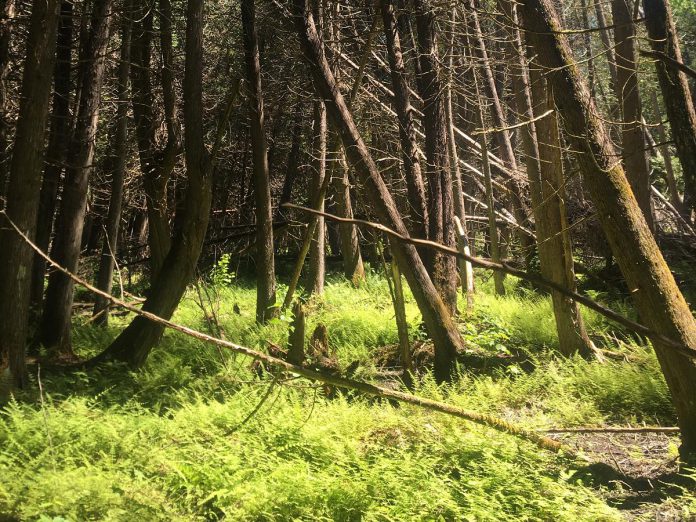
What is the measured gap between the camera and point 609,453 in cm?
625

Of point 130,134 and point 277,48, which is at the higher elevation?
point 277,48

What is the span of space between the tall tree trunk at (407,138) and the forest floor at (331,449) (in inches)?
103

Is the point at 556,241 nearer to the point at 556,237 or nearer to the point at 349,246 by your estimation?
the point at 556,237

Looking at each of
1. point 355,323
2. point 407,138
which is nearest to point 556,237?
point 407,138

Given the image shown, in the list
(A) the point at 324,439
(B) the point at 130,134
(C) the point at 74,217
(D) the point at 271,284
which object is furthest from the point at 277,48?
(A) the point at 324,439

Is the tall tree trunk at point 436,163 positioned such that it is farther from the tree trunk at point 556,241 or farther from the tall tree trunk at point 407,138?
the tree trunk at point 556,241

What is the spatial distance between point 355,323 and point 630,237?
6.42 metres

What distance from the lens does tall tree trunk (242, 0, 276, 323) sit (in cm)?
1266

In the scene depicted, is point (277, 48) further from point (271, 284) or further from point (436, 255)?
point (436, 255)

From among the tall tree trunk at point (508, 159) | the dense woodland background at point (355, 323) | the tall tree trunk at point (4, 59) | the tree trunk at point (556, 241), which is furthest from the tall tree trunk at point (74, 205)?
the tall tree trunk at point (508, 159)

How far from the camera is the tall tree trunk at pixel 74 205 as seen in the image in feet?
32.8

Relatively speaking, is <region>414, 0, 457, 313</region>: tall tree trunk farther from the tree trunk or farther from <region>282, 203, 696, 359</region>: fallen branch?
<region>282, 203, 696, 359</region>: fallen branch

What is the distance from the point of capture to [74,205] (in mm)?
10055

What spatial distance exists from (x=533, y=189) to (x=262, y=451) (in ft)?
19.2
